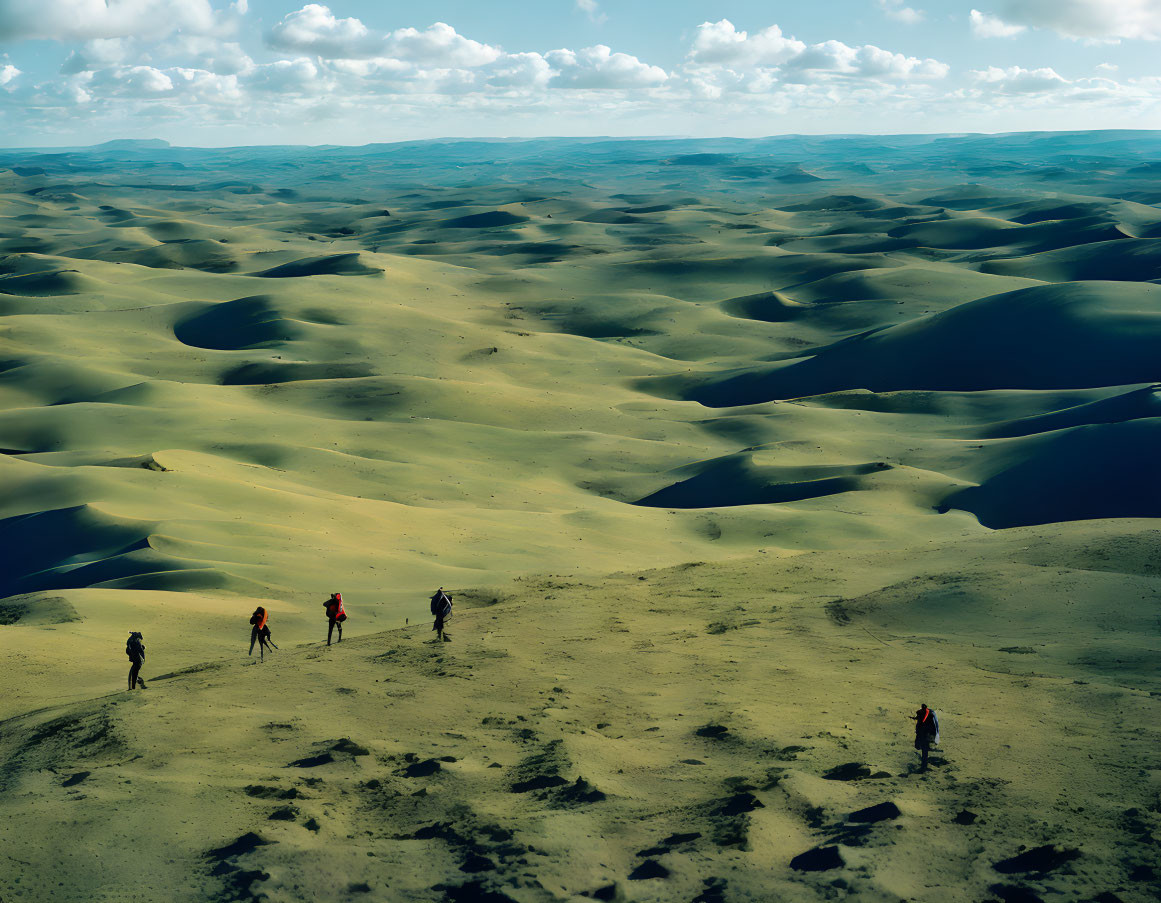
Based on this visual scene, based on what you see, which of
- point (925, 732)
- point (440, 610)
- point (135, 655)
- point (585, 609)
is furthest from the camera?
point (585, 609)

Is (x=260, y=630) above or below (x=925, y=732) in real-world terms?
below

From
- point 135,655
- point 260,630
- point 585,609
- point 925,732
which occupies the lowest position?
point 585,609

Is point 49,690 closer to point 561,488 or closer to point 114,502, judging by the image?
point 114,502

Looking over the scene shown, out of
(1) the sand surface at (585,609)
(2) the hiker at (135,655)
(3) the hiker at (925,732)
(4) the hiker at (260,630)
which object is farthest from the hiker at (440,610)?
(3) the hiker at (925,732)

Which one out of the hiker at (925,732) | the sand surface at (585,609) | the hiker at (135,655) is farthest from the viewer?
the hiker at (135,655)

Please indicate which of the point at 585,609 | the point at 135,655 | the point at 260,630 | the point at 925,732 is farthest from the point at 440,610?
the point at 925,732

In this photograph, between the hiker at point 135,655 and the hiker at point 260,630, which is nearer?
the hiker at point 135,655

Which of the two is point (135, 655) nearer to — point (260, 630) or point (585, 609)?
point (260, 630)

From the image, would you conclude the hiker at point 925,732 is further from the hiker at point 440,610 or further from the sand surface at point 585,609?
the hiker at point 440,610

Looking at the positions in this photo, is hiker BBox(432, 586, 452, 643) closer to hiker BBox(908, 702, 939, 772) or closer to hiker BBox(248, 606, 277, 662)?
hiker BBox(248, 606, 277, 662)
